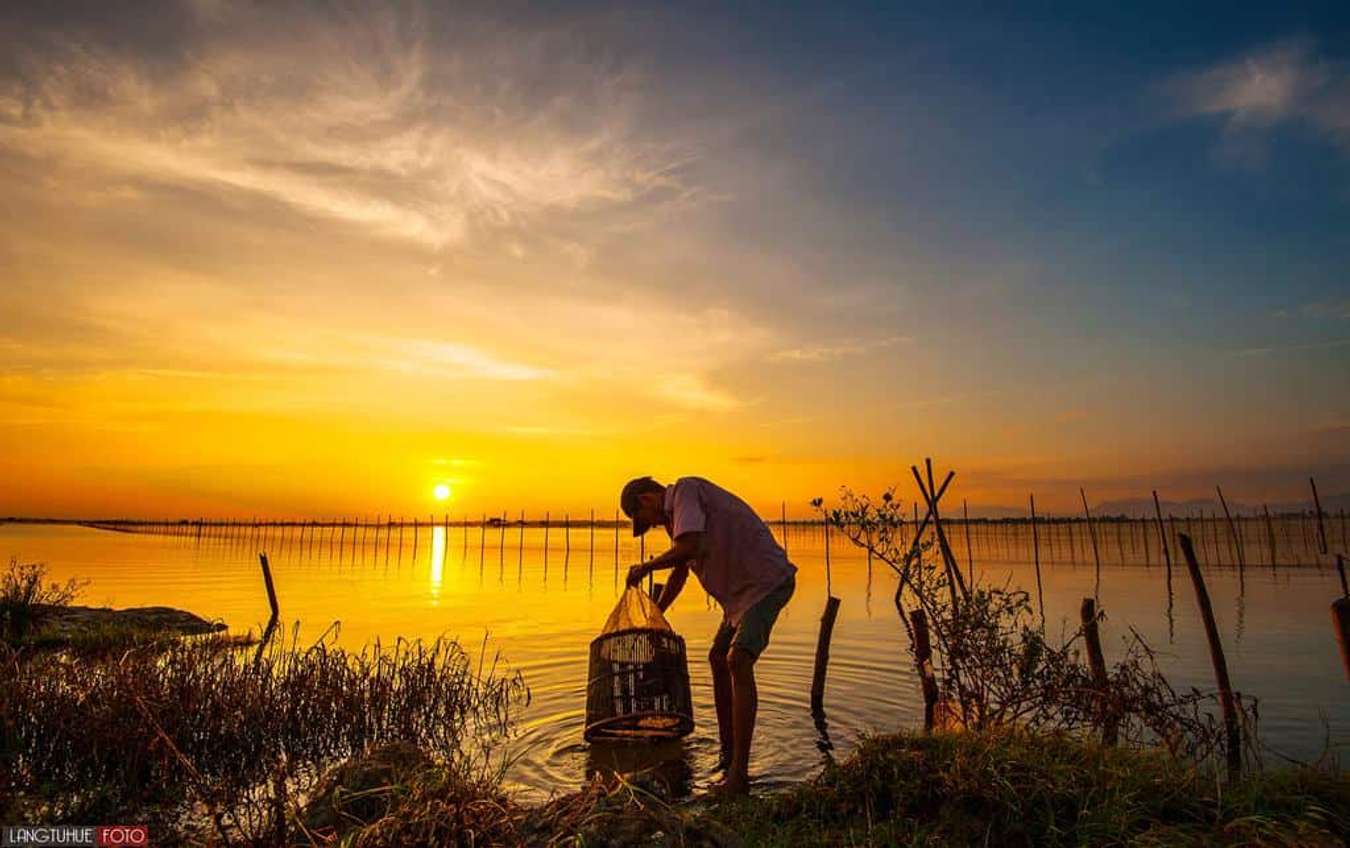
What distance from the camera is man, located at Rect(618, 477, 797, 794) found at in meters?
5.30

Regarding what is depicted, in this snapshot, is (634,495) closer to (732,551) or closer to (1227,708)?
(732,551)

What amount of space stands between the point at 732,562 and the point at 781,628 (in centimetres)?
1047

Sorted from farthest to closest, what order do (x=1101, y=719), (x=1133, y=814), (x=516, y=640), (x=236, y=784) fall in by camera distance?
1. (x=516, y=640)
2. (x=1101, y=719)
3. (x=236, y=784)
4. (x=1133, y=814)

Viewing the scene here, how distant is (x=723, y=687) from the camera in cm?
611

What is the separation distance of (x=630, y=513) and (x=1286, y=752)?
6287 millimetres

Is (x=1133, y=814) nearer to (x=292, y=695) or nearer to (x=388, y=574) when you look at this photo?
(x=292, y=695)

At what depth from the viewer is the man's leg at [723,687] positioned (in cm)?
588

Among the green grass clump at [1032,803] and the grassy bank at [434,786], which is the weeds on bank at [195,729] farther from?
the green grass clump at [1032,803]

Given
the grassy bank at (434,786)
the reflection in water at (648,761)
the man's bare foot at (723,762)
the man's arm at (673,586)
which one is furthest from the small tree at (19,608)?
the man's bare foot at (723,762)

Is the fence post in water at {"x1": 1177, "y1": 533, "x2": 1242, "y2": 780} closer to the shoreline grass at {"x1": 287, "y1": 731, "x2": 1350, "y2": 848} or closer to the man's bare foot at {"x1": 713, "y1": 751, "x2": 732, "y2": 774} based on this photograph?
the shoreline grass at {"x1": 287, "y1": 731, "x2": 1350, "y2": 848}

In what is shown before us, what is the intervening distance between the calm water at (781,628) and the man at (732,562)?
1057mm

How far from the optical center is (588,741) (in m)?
7.19

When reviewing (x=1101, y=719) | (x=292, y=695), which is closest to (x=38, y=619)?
(x=292, y=695)

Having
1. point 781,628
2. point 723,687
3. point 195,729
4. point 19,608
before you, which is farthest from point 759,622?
point 19,608
